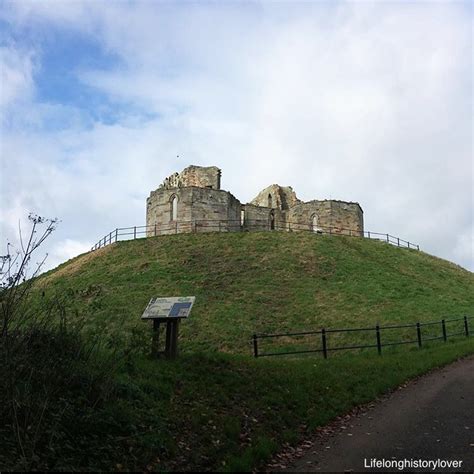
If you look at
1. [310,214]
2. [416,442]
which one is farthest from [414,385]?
[310,214]

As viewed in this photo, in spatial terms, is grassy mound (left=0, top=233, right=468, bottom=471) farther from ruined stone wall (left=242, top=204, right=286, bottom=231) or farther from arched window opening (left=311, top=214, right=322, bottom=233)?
ruined stone wall (left=242, top=204, right=286, bottom=231)

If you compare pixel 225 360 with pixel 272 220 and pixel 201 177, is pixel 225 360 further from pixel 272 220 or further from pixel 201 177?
pixel 272 220

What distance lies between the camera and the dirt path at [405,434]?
690 cm

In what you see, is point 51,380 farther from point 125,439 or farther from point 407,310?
point 407,310

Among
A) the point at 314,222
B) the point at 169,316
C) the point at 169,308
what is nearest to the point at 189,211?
the point at 314,222

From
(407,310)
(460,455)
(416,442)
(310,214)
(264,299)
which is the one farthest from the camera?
(310,214)

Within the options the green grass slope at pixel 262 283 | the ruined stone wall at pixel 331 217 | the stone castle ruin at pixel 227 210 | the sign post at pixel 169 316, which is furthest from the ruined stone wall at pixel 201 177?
the sign post at pixel 169 316

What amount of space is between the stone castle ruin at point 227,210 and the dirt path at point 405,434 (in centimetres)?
3641

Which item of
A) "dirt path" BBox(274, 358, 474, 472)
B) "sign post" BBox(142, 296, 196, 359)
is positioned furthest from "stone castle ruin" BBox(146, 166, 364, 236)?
"dirt path" BBox(274, 358, 474, 472)

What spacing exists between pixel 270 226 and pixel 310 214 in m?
5.22

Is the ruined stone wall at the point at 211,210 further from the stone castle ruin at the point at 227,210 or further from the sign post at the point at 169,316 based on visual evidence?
the sign post at the point at 169,316

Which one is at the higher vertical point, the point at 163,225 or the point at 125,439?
the point at 163,225

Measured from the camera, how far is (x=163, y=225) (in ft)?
151

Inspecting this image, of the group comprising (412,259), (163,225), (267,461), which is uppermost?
(163,225)
